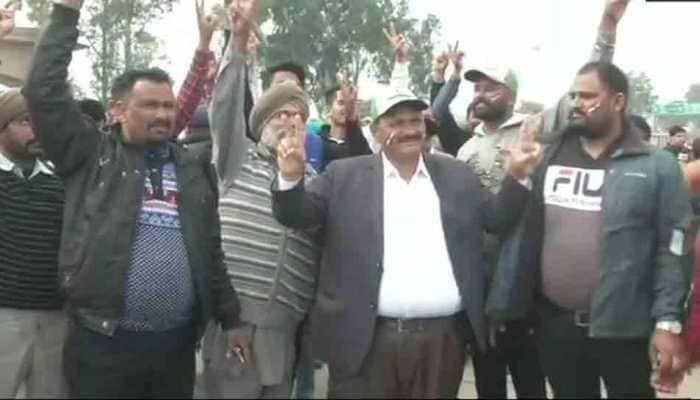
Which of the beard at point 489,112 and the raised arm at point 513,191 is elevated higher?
the beard at point 489,112

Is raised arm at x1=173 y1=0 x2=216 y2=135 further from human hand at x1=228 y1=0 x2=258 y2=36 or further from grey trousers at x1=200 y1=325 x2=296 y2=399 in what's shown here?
grey trousers at x1=200 y1=325 x2=296 y2=399

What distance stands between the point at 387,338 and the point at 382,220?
47 centimetres

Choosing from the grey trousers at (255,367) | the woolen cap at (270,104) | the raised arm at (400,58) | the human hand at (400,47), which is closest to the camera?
the grey trousers at (255,367)

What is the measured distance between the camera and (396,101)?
4602 mm

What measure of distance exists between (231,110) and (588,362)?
72.7 inches

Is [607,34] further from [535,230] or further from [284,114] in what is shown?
[284,114]

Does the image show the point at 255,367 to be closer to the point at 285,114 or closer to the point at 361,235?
the point at 361,235

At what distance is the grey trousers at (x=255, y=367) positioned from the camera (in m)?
4.53

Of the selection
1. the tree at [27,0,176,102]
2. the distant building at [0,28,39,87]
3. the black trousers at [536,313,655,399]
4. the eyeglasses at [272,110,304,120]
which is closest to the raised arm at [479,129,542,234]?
the black trousers at [536,313,655,399]

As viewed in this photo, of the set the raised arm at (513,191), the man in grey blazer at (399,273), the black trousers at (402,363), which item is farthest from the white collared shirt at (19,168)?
the raised arm at (513,191)

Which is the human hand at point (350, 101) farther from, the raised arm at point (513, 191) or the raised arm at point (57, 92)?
the raised arm at point (57, 92)

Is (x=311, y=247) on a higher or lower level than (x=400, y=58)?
lower

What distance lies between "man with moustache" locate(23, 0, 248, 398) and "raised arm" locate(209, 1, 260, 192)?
428 mm

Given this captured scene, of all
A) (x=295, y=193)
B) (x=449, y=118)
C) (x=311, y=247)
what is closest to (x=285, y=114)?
(x=311, y=247)
